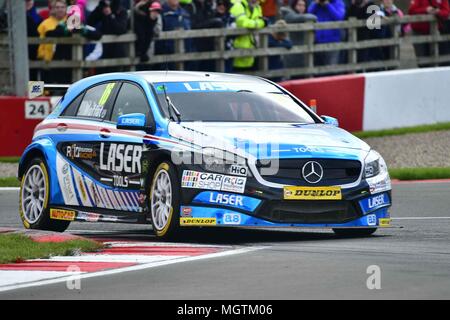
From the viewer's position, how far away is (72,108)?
49.3 feet

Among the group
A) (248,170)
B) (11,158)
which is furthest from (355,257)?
(11,158)

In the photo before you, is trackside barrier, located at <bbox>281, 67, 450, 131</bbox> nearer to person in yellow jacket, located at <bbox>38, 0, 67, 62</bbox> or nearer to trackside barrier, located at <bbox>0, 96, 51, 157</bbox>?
person in yellow jacket, located at <bbox>38, 0, 67, 62</bbox>

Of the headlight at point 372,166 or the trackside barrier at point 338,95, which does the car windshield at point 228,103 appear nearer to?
the headlight at point 372,166

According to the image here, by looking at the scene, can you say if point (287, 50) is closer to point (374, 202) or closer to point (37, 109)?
point (37, 109)

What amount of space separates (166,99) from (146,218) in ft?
3.80

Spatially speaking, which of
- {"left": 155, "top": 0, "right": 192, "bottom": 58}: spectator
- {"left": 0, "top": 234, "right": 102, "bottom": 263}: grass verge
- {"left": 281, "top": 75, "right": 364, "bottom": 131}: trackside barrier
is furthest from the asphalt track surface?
{"left": 155, "top": 0, "right": 192, "bottom": 58}: spectator

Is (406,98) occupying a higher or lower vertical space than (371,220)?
higher

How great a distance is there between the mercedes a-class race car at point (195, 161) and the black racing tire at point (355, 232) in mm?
13

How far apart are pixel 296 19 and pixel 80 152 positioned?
44.2 ft

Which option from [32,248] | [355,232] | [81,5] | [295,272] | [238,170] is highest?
[81,5]

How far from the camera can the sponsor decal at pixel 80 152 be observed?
1421cm

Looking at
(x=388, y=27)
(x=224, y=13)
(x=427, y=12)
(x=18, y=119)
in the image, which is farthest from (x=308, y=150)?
(x=427, y=12)

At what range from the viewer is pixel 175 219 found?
41.9ft

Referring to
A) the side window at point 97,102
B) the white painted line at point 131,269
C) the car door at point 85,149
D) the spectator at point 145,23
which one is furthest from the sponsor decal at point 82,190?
the spectator at point 145,23
